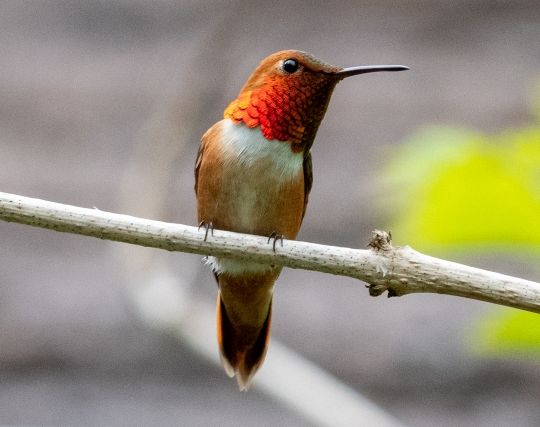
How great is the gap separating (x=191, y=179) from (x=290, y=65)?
7.79ft

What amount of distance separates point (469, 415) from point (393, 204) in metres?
1.72

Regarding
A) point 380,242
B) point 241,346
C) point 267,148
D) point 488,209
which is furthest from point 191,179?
point 488,209

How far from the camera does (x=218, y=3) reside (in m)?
5.65

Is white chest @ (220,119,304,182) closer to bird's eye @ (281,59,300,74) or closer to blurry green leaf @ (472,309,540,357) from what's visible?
bird's eye @ (281,59,300,74)

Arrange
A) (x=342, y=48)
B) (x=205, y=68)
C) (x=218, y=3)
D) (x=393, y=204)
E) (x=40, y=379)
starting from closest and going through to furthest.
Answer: (x=393, y=204), (x=40, y=379), (x=205, y=68), (x=218, y=3), (x=342, y=48)

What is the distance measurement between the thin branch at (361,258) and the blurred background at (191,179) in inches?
13.9

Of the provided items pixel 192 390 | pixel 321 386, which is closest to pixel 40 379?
pixel 192 390

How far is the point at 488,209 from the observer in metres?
2.70

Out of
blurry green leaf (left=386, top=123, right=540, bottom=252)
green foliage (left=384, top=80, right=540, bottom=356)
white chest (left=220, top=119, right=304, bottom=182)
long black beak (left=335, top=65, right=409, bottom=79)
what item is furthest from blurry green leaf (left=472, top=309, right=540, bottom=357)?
white chest (left=220, top=119, right=304, bottom=182)

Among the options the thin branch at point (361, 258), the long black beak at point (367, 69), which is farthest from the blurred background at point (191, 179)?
the thin branch at point (361, 258)

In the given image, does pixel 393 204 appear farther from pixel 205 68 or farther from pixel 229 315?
pixel 205 68

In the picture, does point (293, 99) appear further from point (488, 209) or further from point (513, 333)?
point (513, 333)

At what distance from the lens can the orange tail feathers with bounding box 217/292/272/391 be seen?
398 centimetres

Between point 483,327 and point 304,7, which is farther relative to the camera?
point 304,7
